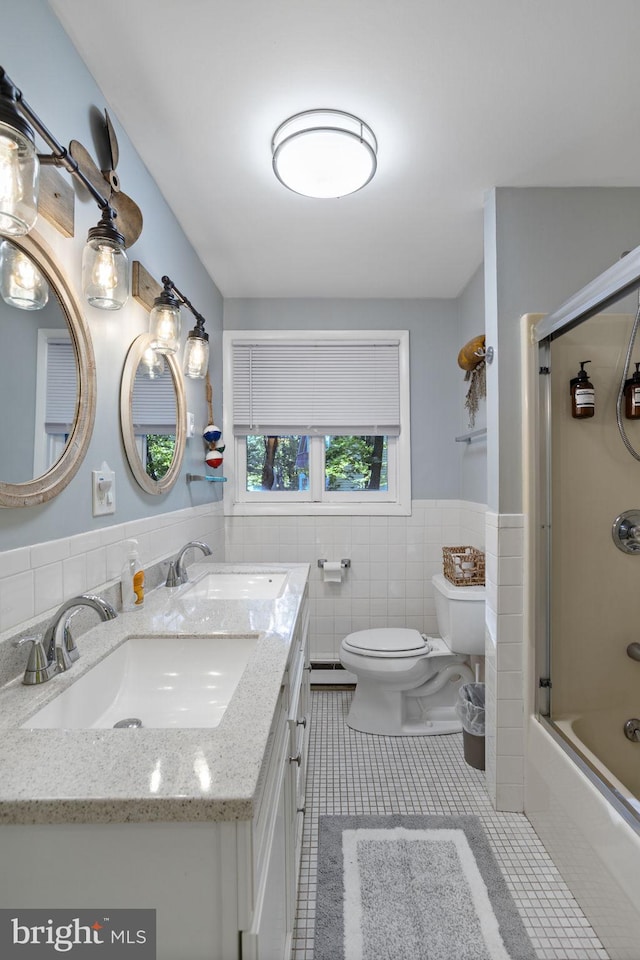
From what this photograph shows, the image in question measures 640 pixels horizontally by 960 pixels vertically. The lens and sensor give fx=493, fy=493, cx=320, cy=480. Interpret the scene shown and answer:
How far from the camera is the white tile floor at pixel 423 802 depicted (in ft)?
4.45

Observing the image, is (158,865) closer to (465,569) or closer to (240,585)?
(240,585)

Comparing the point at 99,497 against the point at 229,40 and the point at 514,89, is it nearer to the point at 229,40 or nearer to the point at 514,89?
the point at 229,40

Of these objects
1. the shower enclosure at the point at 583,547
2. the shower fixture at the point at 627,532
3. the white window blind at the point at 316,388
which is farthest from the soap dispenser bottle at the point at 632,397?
the white window blind at the point at 316,388

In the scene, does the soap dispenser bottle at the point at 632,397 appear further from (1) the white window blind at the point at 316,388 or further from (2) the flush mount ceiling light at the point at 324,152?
(1) the white window blind at the point at 316,388

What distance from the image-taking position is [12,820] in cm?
63

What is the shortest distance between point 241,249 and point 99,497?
1.55m

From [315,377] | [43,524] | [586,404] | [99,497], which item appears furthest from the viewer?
[315,377]

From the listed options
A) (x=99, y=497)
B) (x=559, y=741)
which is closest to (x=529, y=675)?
(x=559, y=741)

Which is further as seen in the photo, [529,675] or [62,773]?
[529,675]

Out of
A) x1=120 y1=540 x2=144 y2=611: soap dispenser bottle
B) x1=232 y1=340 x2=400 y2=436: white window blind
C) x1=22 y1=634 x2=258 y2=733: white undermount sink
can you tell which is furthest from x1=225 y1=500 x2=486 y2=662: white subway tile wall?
x1=22 y1=634 x2=258 y2=733: white undermount sink

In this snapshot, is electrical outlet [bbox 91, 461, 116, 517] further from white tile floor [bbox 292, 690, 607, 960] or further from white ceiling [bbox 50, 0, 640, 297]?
white tile floor [bbox 292, 690, 607, 960]

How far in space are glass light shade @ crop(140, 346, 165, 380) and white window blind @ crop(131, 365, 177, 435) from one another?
14mm

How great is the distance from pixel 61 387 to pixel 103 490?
34 cm

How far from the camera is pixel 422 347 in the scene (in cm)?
301
